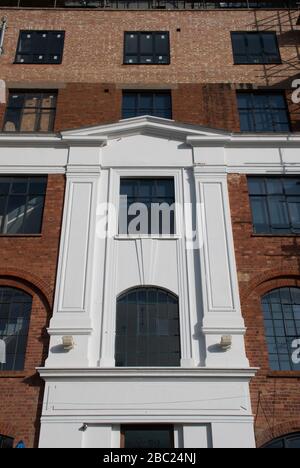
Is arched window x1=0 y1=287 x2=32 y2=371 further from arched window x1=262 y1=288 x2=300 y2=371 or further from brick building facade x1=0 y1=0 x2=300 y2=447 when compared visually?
arched window x1=262 y1=288 x2=300 y2=371

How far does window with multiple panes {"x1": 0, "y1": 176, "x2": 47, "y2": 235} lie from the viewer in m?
15.1

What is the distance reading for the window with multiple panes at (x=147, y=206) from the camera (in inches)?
583

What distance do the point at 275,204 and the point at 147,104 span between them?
6051 millimetres

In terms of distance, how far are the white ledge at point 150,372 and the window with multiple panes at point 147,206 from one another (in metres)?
4.22

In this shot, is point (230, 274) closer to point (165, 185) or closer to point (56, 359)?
point (165, 185)

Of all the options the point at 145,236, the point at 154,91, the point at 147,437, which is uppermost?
the point at 154,91

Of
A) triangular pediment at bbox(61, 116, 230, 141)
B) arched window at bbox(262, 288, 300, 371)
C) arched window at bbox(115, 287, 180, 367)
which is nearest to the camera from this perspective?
arched window at bbox(115, 287, 180, 367)

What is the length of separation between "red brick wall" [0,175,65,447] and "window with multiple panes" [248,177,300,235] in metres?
5.82

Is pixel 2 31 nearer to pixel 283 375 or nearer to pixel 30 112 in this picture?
pixel 30 112

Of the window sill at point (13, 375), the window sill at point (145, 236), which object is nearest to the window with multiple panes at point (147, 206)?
the window sill at point (145, 236)

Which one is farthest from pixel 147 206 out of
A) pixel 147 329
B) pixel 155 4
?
pixel 155 4

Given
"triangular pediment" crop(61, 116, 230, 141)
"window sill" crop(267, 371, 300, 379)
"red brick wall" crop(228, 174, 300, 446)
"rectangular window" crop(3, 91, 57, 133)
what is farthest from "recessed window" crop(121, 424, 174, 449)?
"rectangular window" crop(3, 91, 57, 133)

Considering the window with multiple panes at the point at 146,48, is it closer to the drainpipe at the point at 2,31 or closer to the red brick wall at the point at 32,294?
the drainpipe at the point at 2,31

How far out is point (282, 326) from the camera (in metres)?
13.2
